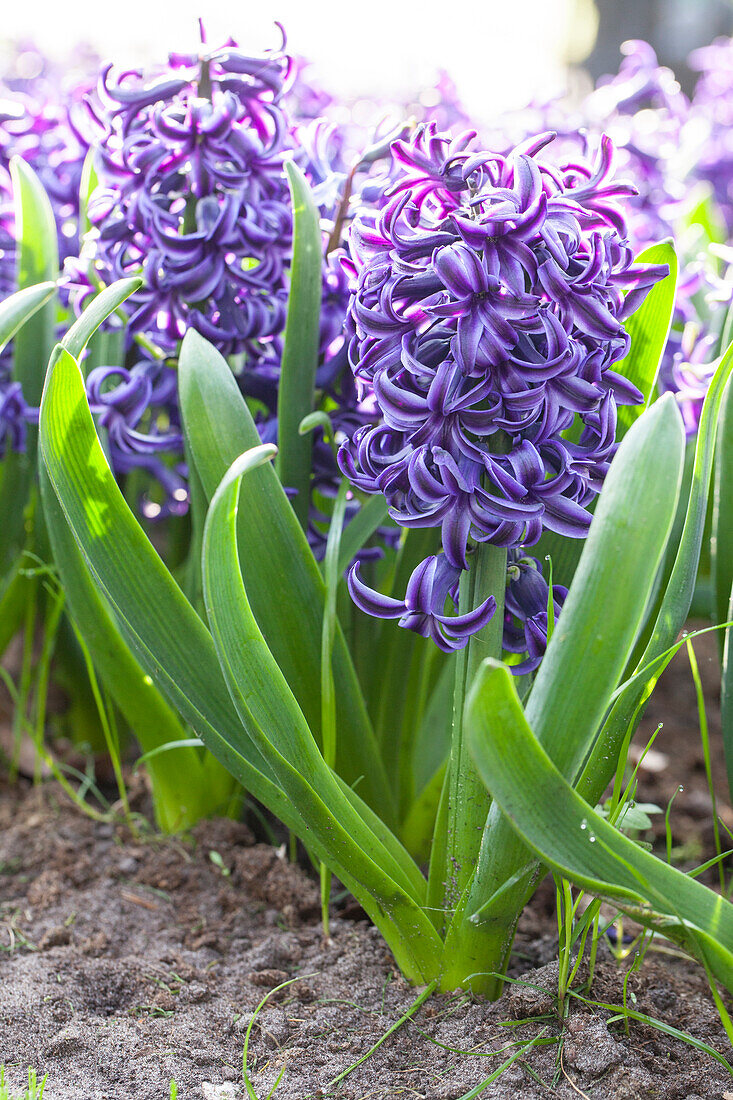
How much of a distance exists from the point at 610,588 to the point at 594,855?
11.1 inches

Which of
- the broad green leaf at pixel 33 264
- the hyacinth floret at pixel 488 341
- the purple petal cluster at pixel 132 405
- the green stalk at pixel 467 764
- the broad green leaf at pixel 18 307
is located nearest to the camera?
the hyacinth floret at pixel 488 341

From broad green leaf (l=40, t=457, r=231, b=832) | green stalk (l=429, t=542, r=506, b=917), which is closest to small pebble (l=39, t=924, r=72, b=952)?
broad green leaf (l=40, t=457, r=231, b=832)

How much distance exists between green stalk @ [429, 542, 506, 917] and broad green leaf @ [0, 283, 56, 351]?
0.74 metres

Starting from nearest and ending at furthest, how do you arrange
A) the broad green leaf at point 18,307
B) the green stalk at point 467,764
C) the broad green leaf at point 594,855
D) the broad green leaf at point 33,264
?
1. the broad green leaf at point 594,855
2. the green stalk at point 467,764
3. the broad green leaf at point 18,307
4. the broad green leaf at point 33,264

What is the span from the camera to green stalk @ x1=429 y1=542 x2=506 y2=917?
3.89 ft

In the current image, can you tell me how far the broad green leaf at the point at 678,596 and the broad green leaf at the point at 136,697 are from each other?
→ 2.49 feet

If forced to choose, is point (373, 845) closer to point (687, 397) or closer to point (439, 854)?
→ point (439, 854)

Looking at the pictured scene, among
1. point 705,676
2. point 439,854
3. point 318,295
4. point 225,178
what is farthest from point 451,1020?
point 705,676

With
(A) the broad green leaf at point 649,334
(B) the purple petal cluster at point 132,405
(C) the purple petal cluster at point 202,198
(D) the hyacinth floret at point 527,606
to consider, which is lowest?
(D) the hyacinth floret at point 527,606

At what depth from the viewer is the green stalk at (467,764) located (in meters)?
1.19

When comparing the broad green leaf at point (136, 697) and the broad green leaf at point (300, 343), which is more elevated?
the broad green leaf at point (300, 343)

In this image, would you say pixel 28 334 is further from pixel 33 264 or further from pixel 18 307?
pixel 18 307

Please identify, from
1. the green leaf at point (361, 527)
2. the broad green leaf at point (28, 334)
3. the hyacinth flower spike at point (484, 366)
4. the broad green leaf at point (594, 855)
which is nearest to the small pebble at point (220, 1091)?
the hyacinth flower spike at point (484, 366)

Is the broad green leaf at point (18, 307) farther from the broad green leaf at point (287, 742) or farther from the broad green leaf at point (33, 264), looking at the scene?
the broad green leaf at point (287, 742)
